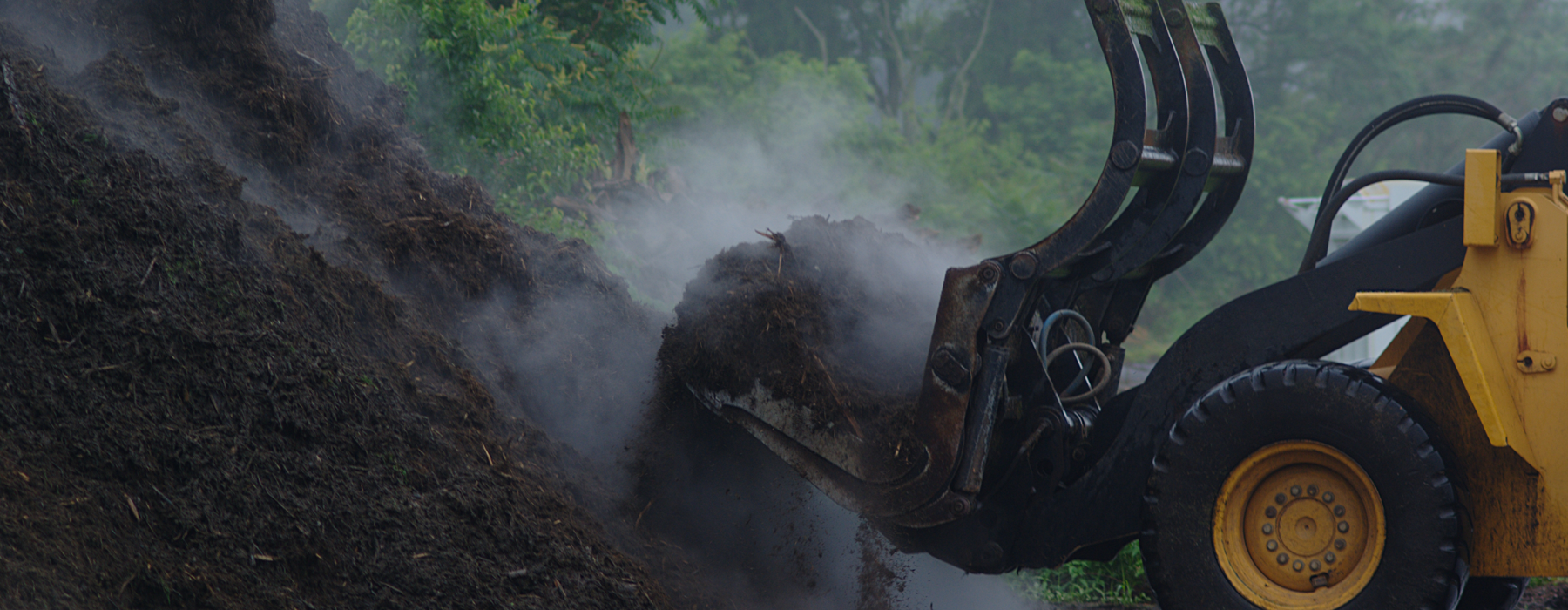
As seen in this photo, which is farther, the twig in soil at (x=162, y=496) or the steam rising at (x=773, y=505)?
the steam rising at (x=773, y=505)

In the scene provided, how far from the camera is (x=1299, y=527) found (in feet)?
10.3

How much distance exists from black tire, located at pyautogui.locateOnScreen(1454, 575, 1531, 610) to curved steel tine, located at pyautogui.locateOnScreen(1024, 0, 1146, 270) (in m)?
1.56

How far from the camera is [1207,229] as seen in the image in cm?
391

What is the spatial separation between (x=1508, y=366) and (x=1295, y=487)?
0.64 meters

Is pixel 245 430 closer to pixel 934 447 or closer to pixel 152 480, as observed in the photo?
pixel 152 480

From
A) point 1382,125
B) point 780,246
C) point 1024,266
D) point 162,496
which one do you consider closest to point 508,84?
point 780,246

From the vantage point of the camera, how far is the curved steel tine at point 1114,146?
341 cm

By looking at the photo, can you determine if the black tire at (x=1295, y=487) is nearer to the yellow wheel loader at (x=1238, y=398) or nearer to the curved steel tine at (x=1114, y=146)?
the yellow wheel loader at (x=1238, y=398)

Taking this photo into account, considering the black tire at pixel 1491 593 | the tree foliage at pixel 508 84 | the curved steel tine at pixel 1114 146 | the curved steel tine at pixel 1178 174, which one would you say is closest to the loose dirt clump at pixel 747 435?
the curved steel tine at pixel 1114 146

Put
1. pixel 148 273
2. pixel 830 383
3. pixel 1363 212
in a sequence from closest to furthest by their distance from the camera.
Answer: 1. pixel 148 273
2. pixel 830 383
3. pixel 1363 212

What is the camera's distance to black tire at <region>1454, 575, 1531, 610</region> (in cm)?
327

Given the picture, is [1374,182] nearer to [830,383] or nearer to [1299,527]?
[1299,527]

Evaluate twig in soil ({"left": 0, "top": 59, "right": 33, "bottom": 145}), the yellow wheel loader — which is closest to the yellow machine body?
the yellow wheel loader

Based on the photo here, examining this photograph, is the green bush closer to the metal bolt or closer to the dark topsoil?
the metal bolt
